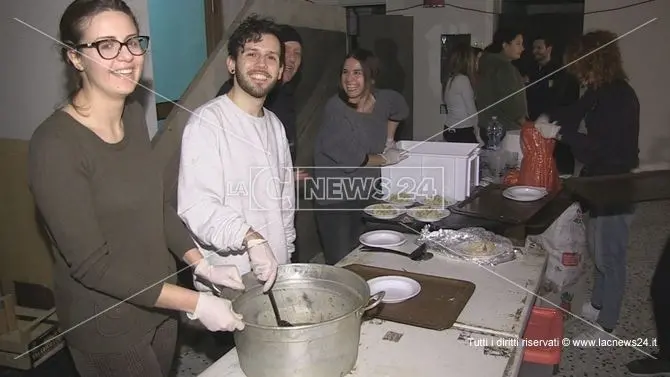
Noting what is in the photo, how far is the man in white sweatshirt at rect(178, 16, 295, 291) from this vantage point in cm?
161

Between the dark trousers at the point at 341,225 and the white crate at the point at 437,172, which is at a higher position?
the white crate at the point at 437,172

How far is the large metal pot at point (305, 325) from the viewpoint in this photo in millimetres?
1047

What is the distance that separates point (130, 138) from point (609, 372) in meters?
2.22

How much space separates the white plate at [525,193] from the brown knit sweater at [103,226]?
1493 mm

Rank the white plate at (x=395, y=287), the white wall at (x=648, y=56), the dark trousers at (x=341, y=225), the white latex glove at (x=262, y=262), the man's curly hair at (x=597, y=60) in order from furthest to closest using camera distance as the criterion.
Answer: the white wall at (x=648, y=56) < the dark trousers at (x=341, y=225) < the man's curly hair at (x=597, y=60) < the white plate at (x=395, y=287) < the white latex glove at (x=262, y=262)

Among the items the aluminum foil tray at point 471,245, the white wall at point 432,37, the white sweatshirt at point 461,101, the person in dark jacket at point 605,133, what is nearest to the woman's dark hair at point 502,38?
the white sweatshirt at point 461,101

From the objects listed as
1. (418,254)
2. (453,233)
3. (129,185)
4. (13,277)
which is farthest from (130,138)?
(13,277)

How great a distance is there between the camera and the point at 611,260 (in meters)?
2.79

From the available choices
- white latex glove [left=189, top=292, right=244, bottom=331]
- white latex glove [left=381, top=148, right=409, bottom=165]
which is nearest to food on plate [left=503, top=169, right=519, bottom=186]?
white latex glove [left=381, top=148, right=409, bottom=165]

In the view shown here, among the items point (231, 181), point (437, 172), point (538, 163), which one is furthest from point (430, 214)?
point (231, 181)

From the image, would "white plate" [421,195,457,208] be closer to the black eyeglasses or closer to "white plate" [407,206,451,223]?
"white plate" [407,206,451,223]

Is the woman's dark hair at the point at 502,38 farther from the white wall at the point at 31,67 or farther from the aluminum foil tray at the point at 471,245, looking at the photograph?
the white wall at the point at 31,67

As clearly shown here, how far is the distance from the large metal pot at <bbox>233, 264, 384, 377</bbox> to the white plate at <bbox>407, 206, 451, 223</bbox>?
92 centimetres

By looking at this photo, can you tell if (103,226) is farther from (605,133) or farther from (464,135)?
(464,135)
